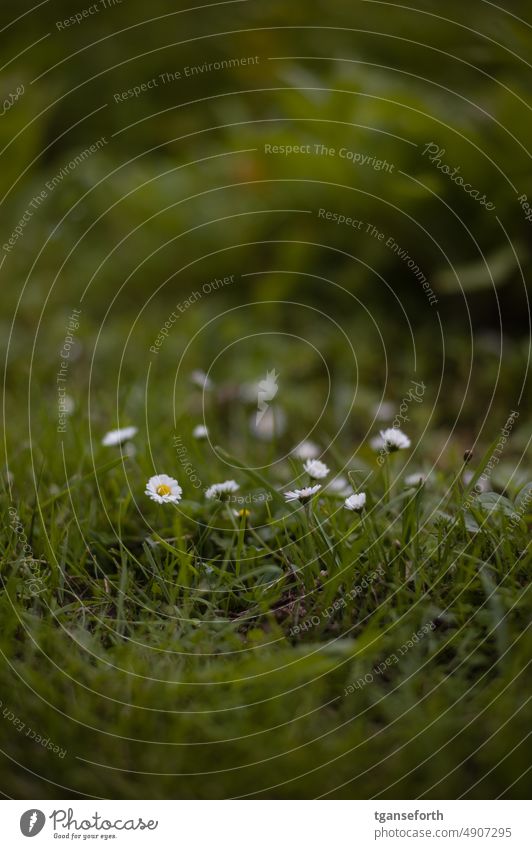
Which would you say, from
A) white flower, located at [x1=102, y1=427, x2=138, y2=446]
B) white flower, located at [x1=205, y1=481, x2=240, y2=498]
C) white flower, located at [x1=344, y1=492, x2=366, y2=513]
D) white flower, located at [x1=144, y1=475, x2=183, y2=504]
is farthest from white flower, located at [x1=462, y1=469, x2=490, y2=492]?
white flower, located at [x1=102, y1=427, x2=138, y2=446]

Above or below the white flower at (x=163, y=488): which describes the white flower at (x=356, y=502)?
below

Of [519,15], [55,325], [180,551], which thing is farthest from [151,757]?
[519,15]

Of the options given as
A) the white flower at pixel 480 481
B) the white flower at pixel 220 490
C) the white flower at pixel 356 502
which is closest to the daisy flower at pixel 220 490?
the white flower at pixel 220 490

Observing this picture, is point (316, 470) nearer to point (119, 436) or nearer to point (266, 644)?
point (266, 644)

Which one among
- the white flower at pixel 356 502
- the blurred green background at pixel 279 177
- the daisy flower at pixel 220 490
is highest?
the blurred green background at pixel 279 177

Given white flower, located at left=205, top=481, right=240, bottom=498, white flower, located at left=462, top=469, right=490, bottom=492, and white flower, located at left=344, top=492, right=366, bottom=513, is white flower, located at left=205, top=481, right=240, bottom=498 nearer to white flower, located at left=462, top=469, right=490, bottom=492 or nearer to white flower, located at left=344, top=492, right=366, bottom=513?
white flower, located at left=344, top=492, right=366, bottom=513

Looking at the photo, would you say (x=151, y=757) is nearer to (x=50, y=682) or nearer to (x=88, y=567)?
(x=50, y=682)

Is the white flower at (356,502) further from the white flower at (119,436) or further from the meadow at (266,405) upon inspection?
the white flower at (119,436)
